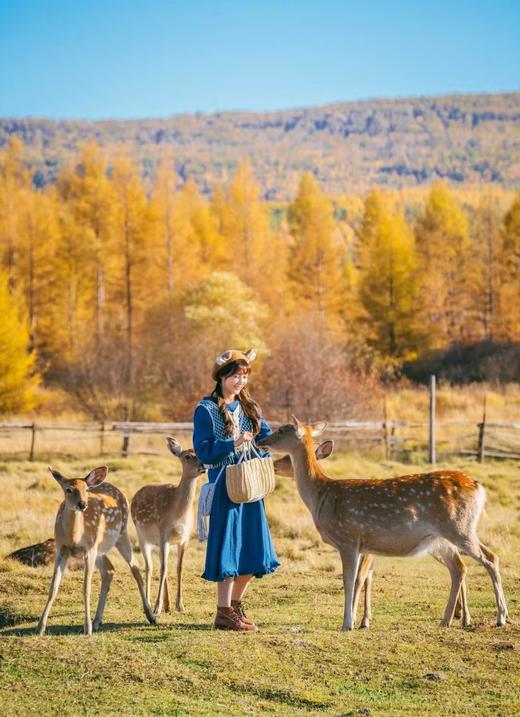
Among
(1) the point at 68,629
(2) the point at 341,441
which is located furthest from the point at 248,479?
(2) the point at 341,441

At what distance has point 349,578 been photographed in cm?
819

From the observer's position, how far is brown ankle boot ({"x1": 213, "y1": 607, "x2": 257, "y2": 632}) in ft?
25.9

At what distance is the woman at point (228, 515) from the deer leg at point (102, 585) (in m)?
1.10

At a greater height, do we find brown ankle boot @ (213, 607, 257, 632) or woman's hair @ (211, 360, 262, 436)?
woman's hair @ (211, 360, 262, 436)

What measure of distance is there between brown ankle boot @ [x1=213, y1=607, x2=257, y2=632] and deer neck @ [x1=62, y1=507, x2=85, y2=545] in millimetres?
1347

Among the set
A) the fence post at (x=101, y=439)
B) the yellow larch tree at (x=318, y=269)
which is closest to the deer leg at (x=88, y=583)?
the fence post at (x=101, y=439)

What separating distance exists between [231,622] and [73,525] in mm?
1539

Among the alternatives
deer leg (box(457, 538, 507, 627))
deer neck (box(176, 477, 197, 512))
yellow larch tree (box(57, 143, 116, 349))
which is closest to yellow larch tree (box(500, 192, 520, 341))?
yellow larch tree (box(57, 143, 116, 349))

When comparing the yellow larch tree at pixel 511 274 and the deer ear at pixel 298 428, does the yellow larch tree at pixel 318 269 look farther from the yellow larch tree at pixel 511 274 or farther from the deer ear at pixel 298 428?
the deer ear at pixel 298 428

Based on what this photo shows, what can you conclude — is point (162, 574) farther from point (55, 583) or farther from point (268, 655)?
point (268, 655)

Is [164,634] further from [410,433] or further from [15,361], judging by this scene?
[15,361]

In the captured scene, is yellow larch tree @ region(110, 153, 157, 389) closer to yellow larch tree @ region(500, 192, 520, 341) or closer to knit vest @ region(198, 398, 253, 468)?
yellow larch tree @ region(500, 192, 520, 341)

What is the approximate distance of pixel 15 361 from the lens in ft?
109

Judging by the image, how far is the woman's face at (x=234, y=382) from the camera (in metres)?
8.02
